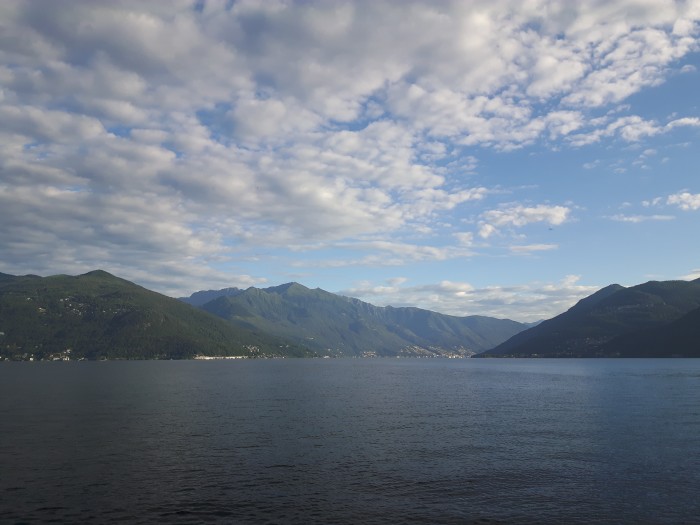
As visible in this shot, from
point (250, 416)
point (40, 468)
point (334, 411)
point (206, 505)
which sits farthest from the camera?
point (334, 411)

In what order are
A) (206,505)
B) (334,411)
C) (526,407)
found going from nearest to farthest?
(206,505) → (334,411) → (526,407)

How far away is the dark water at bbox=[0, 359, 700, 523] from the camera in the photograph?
2090 inches

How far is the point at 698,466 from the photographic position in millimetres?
69562

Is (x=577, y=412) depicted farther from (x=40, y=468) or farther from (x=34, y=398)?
(x=34, y=398)

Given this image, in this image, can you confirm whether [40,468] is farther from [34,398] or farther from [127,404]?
[34,398]

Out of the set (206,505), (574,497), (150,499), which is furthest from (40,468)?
(574,497)

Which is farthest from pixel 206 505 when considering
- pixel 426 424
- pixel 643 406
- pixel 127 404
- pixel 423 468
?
pixel 643 406

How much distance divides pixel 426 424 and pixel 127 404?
85.8 meters

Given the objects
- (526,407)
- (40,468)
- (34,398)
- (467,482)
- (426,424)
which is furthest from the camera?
(34,398)

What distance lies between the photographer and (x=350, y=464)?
Result: 237 feet

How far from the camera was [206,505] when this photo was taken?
5438 centimetres

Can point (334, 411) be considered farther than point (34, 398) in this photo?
No

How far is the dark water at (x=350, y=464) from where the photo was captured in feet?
174

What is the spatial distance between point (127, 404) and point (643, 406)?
14136cm
